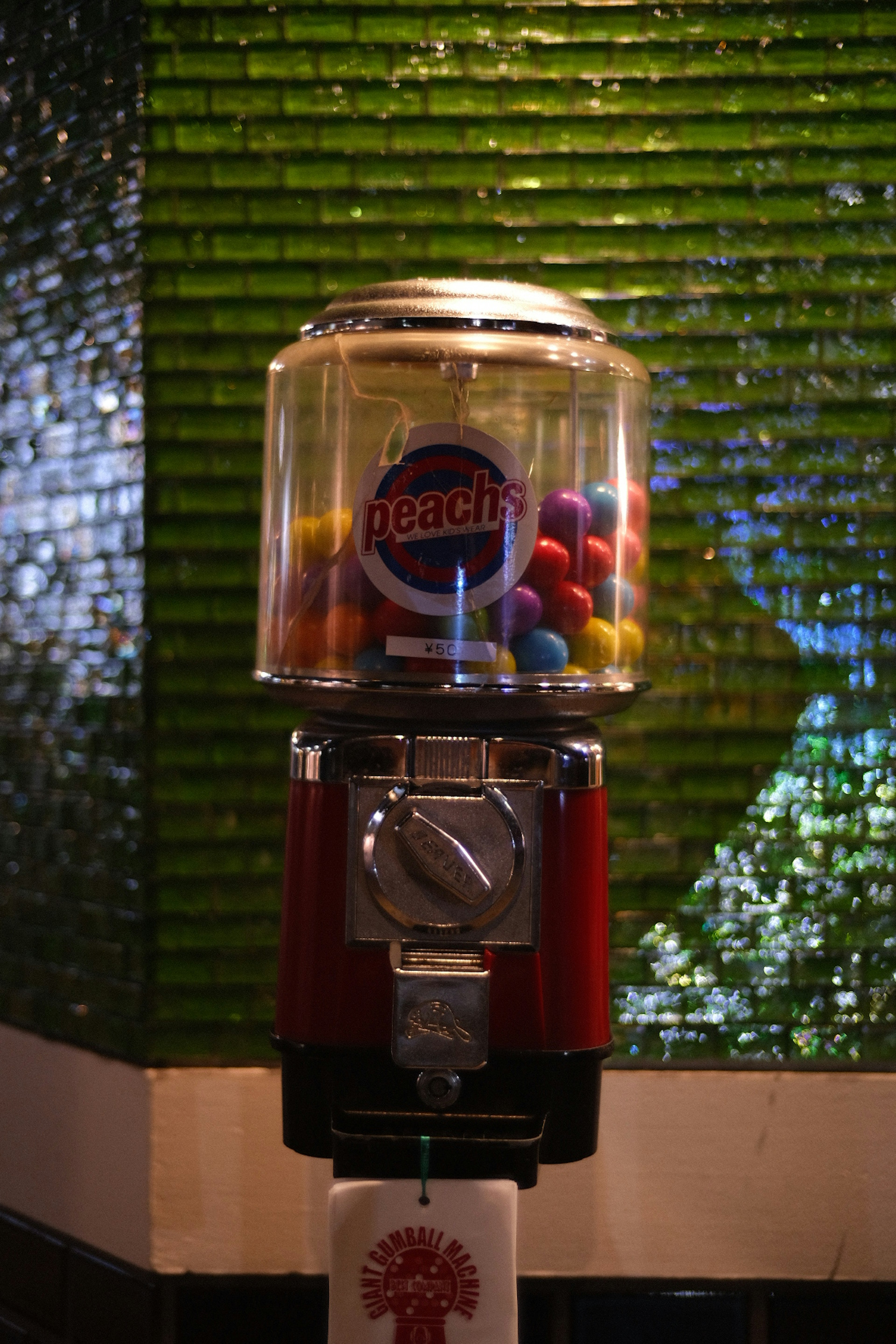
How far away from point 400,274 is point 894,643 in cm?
96

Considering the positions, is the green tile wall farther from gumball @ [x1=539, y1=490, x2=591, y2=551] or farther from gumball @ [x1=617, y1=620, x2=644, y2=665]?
gumball @ [x1=539, y1=490, x2=591, y2=551]

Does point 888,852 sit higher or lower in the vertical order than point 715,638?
lower

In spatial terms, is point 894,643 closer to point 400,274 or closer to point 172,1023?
point 400,274

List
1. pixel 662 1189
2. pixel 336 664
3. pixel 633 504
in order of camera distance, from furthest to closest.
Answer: pixel 662 1189 → pixel 633 504 → pixel 336 664

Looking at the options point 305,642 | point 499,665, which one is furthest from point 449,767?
point 305,642

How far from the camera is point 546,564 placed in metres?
1.18

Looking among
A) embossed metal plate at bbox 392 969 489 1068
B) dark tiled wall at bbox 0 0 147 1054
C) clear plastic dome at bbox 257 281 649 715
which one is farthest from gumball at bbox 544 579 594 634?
dark tiled wall at bbox 0 0 147 1054

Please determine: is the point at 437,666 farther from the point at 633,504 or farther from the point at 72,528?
the point at 72,528

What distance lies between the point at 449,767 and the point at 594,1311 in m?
1.06

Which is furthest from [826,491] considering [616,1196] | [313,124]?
[616,1196]

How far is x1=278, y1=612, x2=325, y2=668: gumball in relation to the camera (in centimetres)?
122

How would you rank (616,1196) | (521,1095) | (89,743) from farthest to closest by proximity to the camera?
(89,743), (616,1196), (521,1095)

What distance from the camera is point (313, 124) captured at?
173 cm

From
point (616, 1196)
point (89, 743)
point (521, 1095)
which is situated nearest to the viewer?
point (521, 1095)
